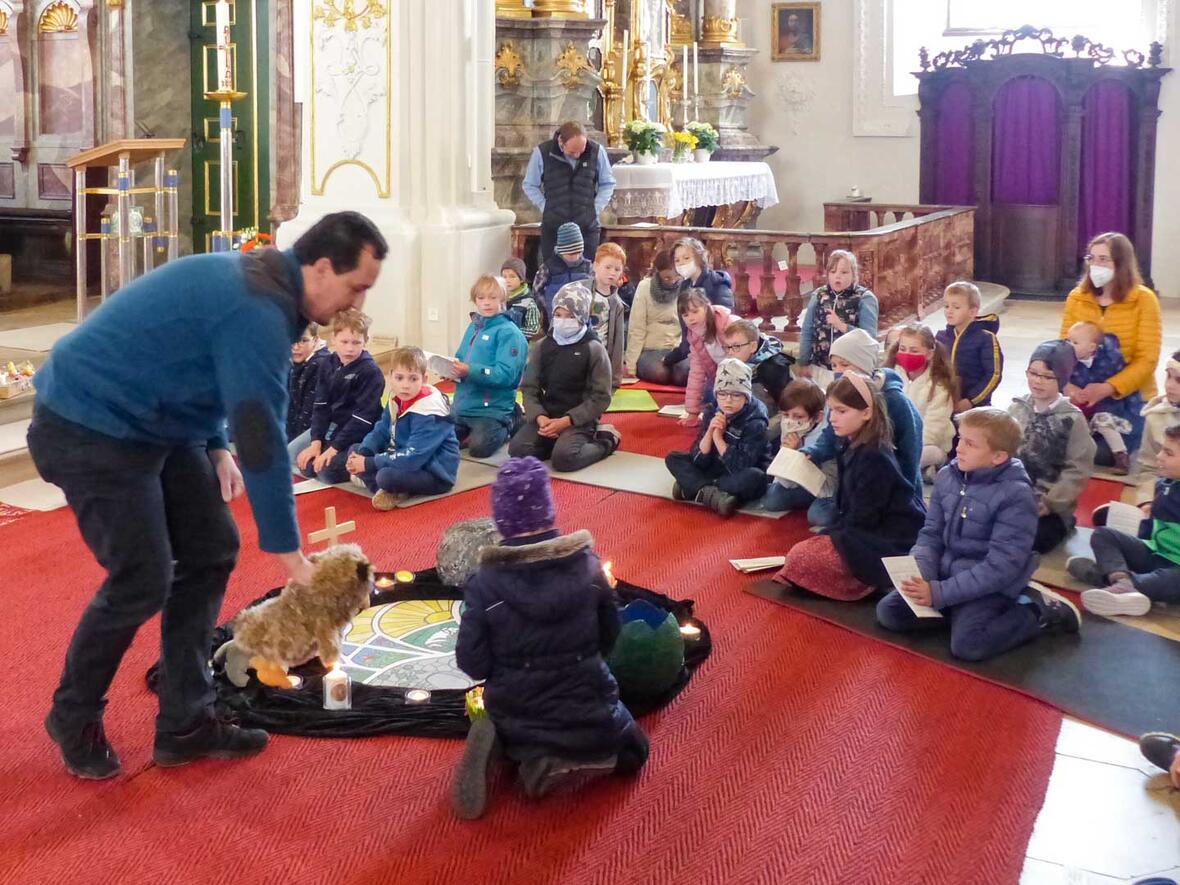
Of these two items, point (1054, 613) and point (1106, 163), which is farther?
point (1106, 163)

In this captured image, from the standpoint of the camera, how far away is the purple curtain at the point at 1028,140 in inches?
573

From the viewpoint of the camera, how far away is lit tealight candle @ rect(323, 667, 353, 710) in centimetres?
402

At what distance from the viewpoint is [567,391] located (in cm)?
709

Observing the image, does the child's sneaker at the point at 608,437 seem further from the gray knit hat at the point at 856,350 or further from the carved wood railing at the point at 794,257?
the carved wood railing at the point at 794,257

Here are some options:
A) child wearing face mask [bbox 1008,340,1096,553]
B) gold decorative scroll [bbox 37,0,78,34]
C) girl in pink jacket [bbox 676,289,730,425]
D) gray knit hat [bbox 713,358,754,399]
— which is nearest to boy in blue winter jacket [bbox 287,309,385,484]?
gray knit hat [bbox 713,358,754,399]

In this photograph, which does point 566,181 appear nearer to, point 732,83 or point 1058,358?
point 1058,358

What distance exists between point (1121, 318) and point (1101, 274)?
0.25m

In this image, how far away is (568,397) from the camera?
7109 mm

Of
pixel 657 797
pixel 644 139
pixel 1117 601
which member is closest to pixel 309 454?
pixel 657 797

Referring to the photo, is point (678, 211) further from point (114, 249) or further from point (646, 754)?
point (646, 754)

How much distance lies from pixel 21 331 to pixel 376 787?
22.6 feet

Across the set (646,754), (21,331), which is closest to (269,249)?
(646,754)

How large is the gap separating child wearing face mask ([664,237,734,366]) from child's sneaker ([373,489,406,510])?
3.06 metres

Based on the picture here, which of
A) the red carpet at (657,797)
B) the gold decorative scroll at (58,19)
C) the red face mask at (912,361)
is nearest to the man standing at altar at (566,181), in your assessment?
the red face mask at (912,361)
